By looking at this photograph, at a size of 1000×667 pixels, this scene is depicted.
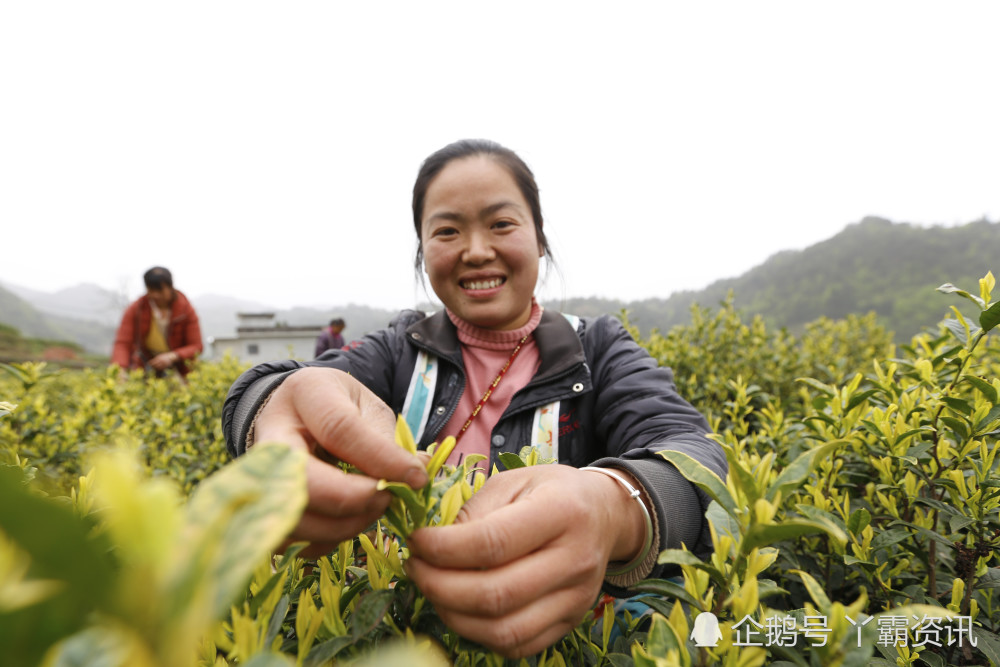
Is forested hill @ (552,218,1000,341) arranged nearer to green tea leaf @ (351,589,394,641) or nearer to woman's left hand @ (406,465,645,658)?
woman's left hand @ (406,465,645,658)

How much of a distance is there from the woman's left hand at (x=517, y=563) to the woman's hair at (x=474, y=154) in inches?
50.5

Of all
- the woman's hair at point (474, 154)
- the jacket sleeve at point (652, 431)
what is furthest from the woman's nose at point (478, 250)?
the jacket sleeve at point (652, 431)

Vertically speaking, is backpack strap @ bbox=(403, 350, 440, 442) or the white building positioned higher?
backpack strap @ bbox=(403, 350, 440, 442)

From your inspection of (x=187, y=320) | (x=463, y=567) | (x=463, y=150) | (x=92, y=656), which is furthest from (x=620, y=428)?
(x=187, y=320)

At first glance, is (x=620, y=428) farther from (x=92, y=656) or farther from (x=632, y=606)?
(x=92, y=656)

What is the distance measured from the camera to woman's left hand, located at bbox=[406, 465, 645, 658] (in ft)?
1.80

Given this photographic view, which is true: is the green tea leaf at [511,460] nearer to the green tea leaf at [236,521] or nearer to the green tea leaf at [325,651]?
the green tea leaf at [325,651]

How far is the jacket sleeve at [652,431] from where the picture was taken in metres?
0.87

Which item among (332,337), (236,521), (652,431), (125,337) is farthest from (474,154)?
(332,337)

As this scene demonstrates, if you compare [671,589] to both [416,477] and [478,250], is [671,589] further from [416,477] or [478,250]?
[478,250]

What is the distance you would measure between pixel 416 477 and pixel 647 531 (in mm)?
460

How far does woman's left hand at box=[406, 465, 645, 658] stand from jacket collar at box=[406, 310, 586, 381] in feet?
2.85

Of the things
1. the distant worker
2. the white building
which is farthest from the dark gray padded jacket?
the white building

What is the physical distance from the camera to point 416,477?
576 mm
